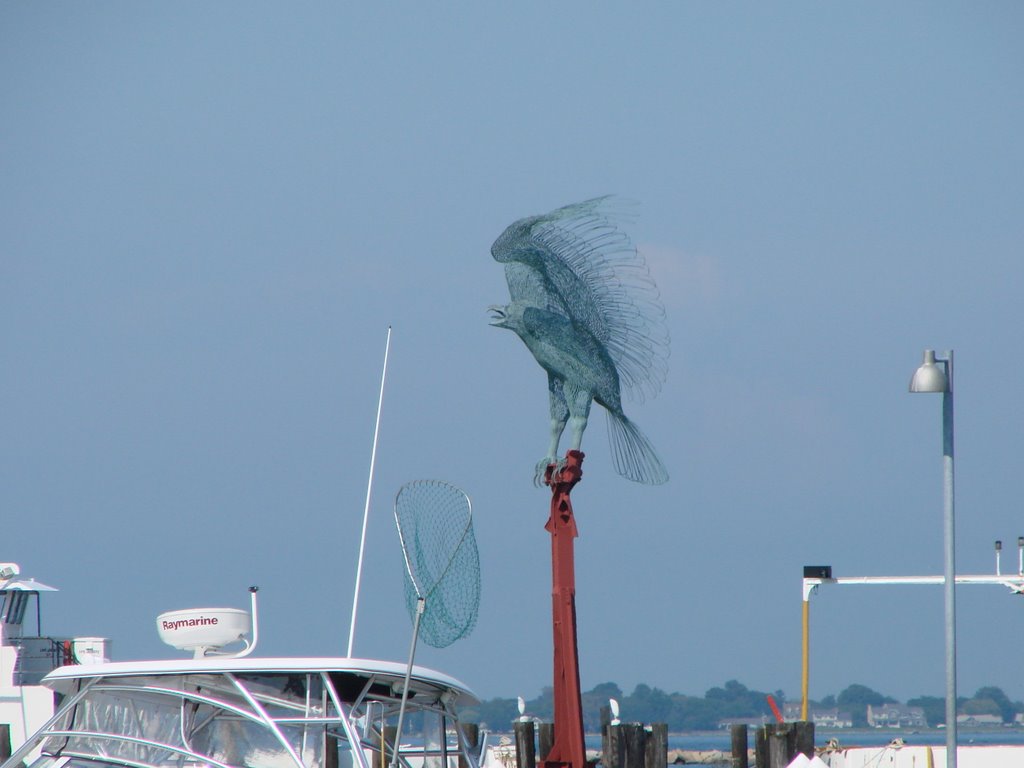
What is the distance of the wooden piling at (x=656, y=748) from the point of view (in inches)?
1056

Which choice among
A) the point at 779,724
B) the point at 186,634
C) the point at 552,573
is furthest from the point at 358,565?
the point at 779,724

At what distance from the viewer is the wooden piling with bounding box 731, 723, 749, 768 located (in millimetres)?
27672

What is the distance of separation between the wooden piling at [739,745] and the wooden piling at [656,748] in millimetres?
1516

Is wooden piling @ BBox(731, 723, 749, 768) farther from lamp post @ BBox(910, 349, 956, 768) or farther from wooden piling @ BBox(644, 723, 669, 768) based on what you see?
lamp post @ BBox(910, 349, 956, 768)

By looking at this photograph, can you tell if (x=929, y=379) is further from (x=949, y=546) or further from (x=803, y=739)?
(x=803, y=739)

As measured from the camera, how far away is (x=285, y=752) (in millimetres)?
12000

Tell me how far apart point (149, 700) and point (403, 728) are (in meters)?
2.22

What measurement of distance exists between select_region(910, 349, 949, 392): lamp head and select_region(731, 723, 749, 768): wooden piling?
14.6 metres

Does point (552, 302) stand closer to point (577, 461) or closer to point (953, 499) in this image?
point (577, 461)

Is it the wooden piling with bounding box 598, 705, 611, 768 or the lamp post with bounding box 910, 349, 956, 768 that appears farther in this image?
the wooden piling with bounding box 598, 705, 611, 768

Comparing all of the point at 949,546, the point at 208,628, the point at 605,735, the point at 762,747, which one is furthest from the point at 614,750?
the point at 208,628

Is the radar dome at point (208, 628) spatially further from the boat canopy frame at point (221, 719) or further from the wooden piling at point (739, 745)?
the wooden piling at point (739, 745)

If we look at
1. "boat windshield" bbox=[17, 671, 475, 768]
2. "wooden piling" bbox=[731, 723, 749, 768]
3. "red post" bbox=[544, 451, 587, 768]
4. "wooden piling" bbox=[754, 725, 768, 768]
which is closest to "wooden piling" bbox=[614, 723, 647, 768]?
"wooden piling" bbox=[731, 723, 749, 768]

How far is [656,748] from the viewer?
88.1 feet
